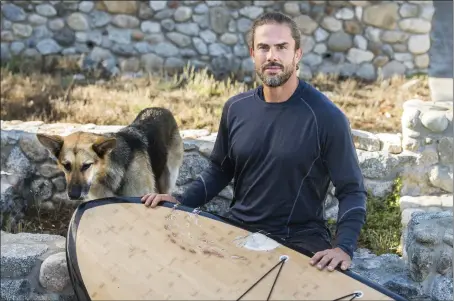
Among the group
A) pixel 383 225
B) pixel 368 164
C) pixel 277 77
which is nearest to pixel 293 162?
pixel 277 77

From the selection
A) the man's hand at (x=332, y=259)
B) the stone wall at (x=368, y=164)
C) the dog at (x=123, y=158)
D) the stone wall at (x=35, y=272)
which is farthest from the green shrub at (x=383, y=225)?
the stone wall at (x=35, y=272)

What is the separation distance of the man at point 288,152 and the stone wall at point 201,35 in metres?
4.92

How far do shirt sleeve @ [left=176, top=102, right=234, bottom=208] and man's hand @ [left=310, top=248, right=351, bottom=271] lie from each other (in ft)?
2.55

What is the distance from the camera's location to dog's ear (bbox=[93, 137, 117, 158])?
428 centimetres

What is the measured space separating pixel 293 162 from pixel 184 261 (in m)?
0.64

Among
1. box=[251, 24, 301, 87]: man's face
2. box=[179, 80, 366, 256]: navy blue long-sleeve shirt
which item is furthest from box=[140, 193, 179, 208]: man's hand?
box=[251, 24, 301, 87]: man's face

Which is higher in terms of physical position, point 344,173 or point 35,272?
point 344,173

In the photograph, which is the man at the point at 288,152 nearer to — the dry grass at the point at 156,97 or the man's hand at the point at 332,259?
the man's hand at the point at 332,259

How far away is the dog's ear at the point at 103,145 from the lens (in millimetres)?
4281

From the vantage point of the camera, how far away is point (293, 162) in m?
3.33

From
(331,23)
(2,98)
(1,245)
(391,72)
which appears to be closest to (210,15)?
(331,23)

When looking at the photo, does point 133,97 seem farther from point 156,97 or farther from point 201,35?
point 201,35

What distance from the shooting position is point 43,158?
219 inches

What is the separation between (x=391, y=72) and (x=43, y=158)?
438cm
